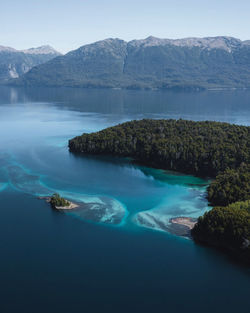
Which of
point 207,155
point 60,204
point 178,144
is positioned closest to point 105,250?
point 60,204

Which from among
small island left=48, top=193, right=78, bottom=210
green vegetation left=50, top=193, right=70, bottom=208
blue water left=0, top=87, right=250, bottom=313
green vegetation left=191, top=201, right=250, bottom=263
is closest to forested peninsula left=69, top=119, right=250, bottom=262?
green vegetation left=191, top=201, right=250, bottom=263

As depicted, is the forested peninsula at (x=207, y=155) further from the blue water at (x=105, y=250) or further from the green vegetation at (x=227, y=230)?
the blue water at (x=105, y=250)

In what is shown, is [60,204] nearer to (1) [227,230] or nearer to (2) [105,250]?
(2) [105,250]

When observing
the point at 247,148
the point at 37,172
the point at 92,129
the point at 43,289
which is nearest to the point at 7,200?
the point at 37,172

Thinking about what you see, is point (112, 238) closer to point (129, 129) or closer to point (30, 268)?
point (30, 268)

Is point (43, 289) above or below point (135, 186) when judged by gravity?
below

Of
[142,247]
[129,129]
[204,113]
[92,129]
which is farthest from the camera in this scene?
[204,113]

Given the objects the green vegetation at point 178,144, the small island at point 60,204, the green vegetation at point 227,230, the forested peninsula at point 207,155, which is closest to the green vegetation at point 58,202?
the small island at point 60,204
